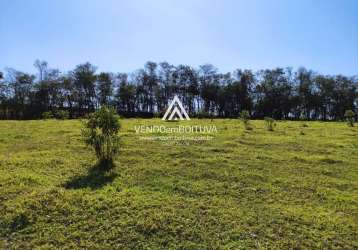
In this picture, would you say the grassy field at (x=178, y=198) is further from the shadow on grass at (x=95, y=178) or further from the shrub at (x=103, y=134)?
the shrub at (x=103, y=134)

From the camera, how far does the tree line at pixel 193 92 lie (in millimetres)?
58719

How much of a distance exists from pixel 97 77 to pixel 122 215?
53015mm

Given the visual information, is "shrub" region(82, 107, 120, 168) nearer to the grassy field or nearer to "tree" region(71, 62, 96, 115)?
the grassy field

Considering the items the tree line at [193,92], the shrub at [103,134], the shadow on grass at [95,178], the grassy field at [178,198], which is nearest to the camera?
the grassy field at [178,198]

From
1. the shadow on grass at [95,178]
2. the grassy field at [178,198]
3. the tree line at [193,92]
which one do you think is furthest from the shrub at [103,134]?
the tree line at [193,92]

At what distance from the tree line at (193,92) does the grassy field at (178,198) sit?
140 feet

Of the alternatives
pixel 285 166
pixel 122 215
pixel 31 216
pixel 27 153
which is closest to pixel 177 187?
pixel 122 215

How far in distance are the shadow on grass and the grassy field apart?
0.12 feet

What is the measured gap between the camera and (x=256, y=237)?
29.8 ft

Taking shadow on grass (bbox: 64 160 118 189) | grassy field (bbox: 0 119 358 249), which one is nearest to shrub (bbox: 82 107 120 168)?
shadow on grass (bbox: 64 160 118 189)

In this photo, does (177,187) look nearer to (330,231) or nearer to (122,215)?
(122,215)

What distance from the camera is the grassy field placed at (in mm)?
8977

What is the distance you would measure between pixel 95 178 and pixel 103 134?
7.52ft

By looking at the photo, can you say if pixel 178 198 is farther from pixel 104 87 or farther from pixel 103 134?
pixel 104 87
